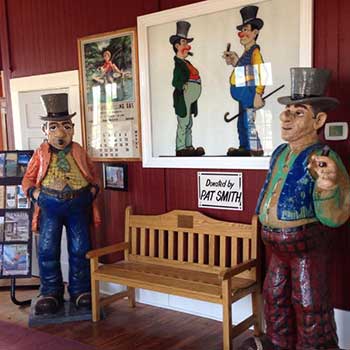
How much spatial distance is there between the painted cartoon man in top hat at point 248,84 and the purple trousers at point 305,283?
0.72 m

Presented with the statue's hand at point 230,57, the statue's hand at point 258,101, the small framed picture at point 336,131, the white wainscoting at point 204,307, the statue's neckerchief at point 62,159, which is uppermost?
the statue's hand at point 230,57

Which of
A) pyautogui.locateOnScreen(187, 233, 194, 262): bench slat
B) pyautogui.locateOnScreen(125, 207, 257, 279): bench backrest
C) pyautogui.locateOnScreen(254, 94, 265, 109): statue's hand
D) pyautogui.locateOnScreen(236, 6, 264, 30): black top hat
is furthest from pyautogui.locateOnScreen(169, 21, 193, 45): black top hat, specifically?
pyautogui.locateOnScreen(187, 233, 194, 262): bench slat

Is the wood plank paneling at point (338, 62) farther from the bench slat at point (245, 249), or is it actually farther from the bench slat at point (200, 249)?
the bench slat at point (200, 249)

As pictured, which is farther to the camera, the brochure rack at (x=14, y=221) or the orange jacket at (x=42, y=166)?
the brochure rack at (x=14, y=221)

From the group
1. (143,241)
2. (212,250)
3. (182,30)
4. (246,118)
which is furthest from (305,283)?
(182,30)

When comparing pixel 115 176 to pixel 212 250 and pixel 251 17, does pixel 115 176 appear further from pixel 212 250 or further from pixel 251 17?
pixel 251 17

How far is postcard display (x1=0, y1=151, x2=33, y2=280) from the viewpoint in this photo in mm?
3641

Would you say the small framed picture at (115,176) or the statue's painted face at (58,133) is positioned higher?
the statue's painted face at (58,133)

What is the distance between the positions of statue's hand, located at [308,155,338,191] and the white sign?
86cm

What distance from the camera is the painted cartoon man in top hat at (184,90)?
10.2 ft

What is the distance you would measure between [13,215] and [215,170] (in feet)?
5.56

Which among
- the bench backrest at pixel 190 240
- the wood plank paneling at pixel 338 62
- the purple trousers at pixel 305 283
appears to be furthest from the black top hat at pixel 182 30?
the purple trousers at pixel 305 283

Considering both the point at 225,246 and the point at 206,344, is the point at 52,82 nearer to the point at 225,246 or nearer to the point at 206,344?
the point at 225,246

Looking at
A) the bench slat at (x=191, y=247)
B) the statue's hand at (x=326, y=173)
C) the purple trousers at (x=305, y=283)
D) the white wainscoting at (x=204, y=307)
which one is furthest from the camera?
the bench slat at (x=191, y=247)
